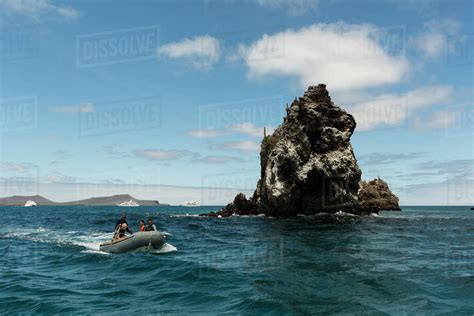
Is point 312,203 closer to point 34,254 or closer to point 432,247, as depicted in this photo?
point 432,247

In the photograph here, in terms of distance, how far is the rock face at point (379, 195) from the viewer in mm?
95062

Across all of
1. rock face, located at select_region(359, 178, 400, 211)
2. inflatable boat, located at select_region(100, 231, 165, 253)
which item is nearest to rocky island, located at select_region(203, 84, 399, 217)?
rock face, located at select_region(359, 178, 400, 211)

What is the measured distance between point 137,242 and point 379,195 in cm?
8973

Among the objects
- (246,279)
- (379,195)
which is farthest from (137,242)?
(379,195)

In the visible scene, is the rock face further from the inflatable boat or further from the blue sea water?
the inflatable boat

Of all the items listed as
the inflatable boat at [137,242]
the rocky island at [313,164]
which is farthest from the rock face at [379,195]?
the inflatable boat at [137,242]

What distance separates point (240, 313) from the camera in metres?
11.7

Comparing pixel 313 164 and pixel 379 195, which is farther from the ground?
→ pixel 313 164

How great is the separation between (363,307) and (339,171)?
50522mm

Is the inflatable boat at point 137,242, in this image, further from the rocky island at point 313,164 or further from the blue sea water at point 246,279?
the rocky island at point 313,164

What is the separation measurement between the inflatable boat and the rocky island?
38.3 metres

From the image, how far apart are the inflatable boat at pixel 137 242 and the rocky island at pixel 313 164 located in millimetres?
38259

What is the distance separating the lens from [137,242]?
77.6 feet

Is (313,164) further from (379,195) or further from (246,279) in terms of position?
(379,195)
